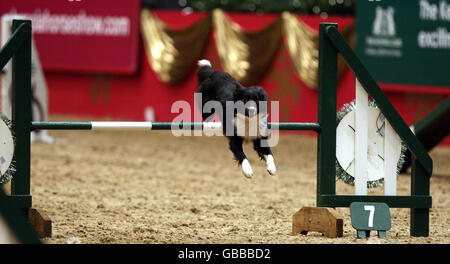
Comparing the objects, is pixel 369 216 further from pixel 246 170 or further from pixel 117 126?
pixel 117 126

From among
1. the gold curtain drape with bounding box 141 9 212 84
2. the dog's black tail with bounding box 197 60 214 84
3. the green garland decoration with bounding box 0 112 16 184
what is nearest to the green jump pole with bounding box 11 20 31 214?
the green garland decoration with bounding box 0 112 16 184

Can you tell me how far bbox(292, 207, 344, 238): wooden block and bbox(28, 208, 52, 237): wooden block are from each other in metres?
1.44

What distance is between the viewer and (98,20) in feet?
41.0

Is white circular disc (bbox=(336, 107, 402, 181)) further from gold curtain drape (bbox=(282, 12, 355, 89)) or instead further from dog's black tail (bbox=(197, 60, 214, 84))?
gold curtain drape (bbox=(282, 12, 355, 89))

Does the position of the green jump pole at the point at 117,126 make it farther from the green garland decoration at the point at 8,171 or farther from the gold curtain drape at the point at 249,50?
the gold curtain drape at the point at 249,50

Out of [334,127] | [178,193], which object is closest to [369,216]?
[334,127]

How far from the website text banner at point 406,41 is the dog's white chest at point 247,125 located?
690 cm

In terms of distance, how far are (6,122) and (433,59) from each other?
7.60 meters

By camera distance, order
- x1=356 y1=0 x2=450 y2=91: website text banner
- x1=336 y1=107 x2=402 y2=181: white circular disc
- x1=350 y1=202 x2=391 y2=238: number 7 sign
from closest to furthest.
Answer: x1=350 y1=202 x2=391 y2=238: number 7 sign
x1=336 y1=107 x2=402 y2=181: white circular disc
x1=356 y1=0 x2=450 y2=91: website text banner

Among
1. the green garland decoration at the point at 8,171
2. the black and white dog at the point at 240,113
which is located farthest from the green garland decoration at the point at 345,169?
the green garland decoration at the point at 8,171

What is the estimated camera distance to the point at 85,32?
12539mm

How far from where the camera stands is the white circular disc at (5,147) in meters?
4.00

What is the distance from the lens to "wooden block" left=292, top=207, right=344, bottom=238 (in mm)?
4211

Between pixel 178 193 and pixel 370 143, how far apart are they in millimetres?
2382
